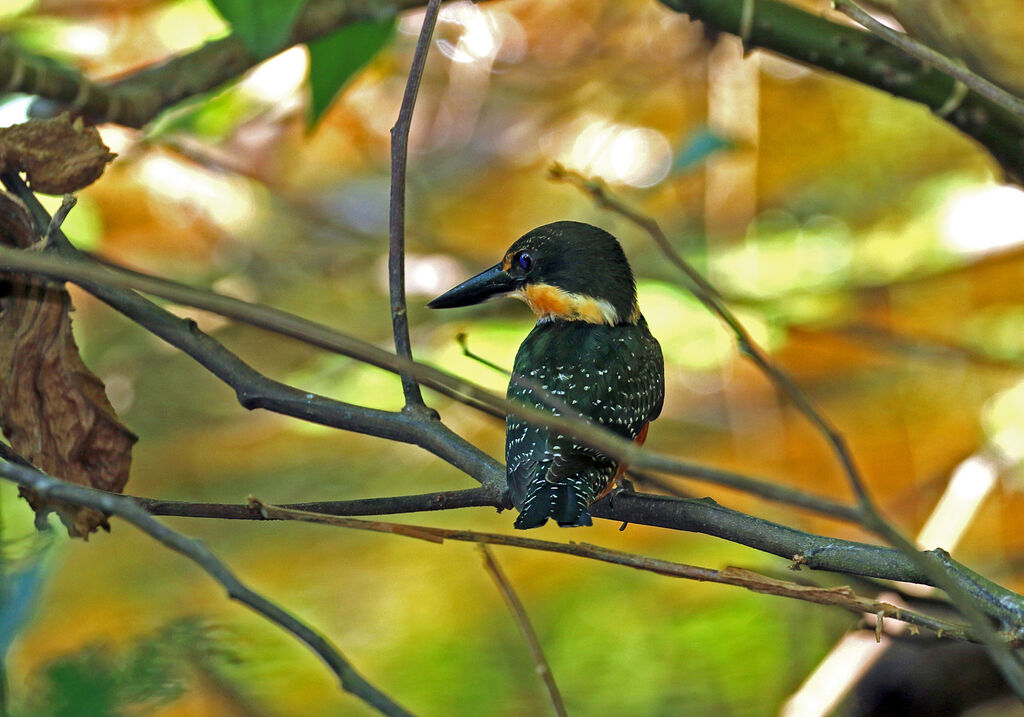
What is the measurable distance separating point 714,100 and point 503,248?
2.77ft

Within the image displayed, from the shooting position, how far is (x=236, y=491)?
→ 2764 mm

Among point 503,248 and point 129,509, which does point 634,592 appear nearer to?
point 503,248

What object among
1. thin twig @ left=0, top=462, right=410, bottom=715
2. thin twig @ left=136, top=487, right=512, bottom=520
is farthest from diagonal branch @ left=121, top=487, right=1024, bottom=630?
thin twig @ left=0, top=462, right=410, bottom=715

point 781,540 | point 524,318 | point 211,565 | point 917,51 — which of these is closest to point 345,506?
point 211,565

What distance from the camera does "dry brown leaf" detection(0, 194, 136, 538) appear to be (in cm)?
112

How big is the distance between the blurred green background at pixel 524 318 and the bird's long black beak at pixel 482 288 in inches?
13.7

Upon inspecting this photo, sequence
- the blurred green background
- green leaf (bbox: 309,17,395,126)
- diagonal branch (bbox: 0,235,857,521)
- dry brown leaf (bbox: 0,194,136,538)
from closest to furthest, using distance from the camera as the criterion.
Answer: diagonal branch (bbox: 0,235,857,521), dry brown leaf (bbox: 0,194,136,538), green leaf (bbox: 309,17,395,126), the blurred green background

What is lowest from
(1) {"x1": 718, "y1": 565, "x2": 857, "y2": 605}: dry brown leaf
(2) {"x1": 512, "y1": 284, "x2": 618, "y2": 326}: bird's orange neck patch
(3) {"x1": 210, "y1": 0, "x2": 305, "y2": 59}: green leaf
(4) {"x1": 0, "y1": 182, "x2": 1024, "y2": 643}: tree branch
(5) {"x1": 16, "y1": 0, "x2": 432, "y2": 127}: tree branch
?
(1) {"x1": 718, "y1": 565, "x2": 857, "y2": 605}: dry brown leaf

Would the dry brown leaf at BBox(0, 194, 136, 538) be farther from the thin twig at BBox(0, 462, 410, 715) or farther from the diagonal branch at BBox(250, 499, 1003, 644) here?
the thin twig at BBox(0, 462, 410, 715)

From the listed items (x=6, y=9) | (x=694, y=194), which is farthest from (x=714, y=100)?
(x=6, y=9)

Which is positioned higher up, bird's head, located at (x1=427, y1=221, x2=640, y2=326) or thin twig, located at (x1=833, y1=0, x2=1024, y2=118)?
bird's head, located at (x1=427, y1=221, x2=640, y2=326)

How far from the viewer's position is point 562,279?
167 cm

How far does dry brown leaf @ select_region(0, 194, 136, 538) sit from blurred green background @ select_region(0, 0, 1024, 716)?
598mm

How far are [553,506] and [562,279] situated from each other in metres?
0.59
